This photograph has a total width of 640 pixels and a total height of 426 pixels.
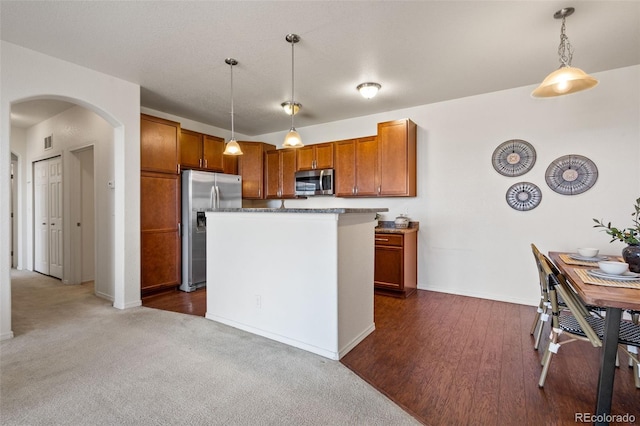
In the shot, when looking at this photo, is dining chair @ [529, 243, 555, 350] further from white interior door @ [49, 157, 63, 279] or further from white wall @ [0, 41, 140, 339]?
white interior door @ [49, 157, 63, 279]

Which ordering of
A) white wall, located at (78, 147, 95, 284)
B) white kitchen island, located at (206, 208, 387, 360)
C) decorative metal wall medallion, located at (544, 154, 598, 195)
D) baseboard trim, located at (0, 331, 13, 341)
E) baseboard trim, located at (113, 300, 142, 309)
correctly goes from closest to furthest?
white kitchen island, located at (206, 208, 387, 360) → baseboard trim, located at (0, 331, 13, 341) → decorative metal wall medallion, located at (544, 154, 598, 195) → baseboard trim, located at (113, 300, 142, 309) → white wall, located at (78, 147, 95, 284)

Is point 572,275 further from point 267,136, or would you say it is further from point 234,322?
point 267,136

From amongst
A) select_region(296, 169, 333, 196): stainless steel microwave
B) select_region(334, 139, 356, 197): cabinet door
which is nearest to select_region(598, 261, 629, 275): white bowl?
select_region(334, 139, 356, 197): cabinet door

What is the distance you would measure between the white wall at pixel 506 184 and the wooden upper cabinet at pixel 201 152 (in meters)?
2.55

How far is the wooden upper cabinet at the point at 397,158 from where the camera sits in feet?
14.0

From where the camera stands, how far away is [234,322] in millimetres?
3051

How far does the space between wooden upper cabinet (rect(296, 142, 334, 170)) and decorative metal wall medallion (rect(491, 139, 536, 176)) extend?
2.38 m

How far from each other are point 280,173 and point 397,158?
222cm

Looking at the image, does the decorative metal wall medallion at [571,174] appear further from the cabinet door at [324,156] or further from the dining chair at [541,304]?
the cabinet door at [324,156]

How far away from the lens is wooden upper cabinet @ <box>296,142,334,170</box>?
508 centimetres

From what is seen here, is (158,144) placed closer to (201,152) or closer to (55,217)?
(201,152)

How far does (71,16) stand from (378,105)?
11.5 feet

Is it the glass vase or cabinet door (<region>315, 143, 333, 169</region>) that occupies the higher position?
cabinet door (<region>315, 143, 333, 169</region>)

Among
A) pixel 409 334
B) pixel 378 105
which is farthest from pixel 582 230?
pixel 378 105
